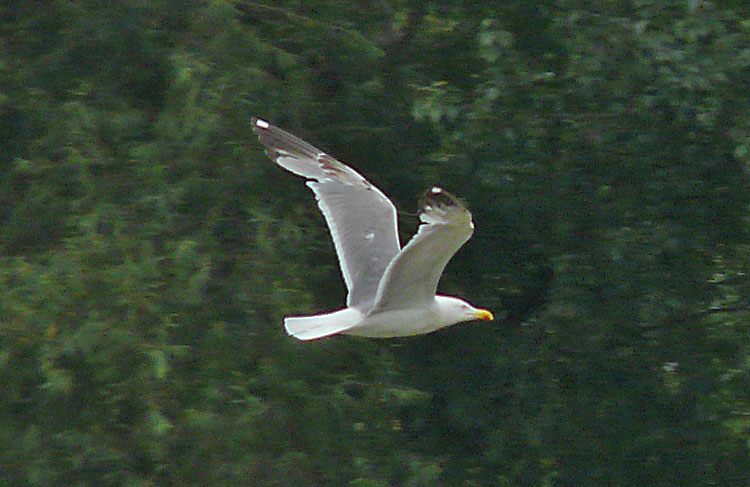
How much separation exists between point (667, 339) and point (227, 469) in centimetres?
182

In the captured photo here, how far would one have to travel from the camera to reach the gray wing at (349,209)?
435cm

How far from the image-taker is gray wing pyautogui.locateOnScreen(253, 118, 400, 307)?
4352 mm

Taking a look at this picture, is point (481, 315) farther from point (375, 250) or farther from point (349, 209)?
point (349, 209)

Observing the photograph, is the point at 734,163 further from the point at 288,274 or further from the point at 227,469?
the point at 227,469

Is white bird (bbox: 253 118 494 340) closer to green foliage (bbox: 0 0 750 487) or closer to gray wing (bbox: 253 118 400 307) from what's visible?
gray wing (bbox: 253 118 400 307)

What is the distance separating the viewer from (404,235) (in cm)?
493

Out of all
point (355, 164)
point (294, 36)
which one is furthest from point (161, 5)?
point (355, 164)

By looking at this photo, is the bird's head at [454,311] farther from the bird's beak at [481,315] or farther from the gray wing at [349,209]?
the gray wing at [349,209]

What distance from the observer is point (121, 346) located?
13.0 feet

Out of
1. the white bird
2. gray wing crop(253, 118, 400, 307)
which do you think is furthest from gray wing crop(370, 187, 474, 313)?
gray wing crop(253, 118, 400, 307)

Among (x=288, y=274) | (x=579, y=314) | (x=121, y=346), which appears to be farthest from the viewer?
(x=579, y=314)

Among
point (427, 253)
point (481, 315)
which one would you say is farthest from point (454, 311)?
point (427, 253)

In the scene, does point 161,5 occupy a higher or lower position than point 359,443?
higher

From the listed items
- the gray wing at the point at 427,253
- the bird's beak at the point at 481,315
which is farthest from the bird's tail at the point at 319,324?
the bird's beak at the point at 481,315
